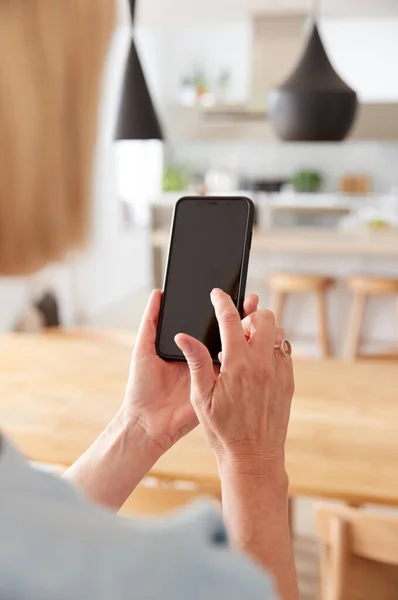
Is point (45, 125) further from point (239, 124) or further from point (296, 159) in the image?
point (296, 159)

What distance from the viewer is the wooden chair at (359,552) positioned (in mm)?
1207

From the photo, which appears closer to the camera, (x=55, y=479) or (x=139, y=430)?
(x=55, y=479)

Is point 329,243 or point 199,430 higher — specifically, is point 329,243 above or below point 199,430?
A: below

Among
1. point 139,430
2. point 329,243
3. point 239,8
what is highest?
point 239,8

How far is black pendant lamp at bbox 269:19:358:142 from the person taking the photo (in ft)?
7.89

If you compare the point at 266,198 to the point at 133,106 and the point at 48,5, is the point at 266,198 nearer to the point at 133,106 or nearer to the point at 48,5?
the point at 133,106

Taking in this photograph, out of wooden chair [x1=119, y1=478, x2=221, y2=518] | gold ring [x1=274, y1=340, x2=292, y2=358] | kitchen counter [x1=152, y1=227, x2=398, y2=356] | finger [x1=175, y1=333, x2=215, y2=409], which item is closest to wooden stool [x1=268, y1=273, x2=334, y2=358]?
kitchen counter [x1=152, y1=227, x2=398, y2=356]

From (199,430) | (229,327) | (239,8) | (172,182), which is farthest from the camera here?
(172,182)

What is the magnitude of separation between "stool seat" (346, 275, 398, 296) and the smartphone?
2.96 m

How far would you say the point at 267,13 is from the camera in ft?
15.1

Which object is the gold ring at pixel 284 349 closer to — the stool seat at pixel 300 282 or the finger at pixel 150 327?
the finger at pixel 150 327

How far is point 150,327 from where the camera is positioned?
112 centimetres

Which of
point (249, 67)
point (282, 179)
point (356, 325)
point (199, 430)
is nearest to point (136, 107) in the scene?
point (199, 430)

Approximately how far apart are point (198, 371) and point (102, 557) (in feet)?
1.52
